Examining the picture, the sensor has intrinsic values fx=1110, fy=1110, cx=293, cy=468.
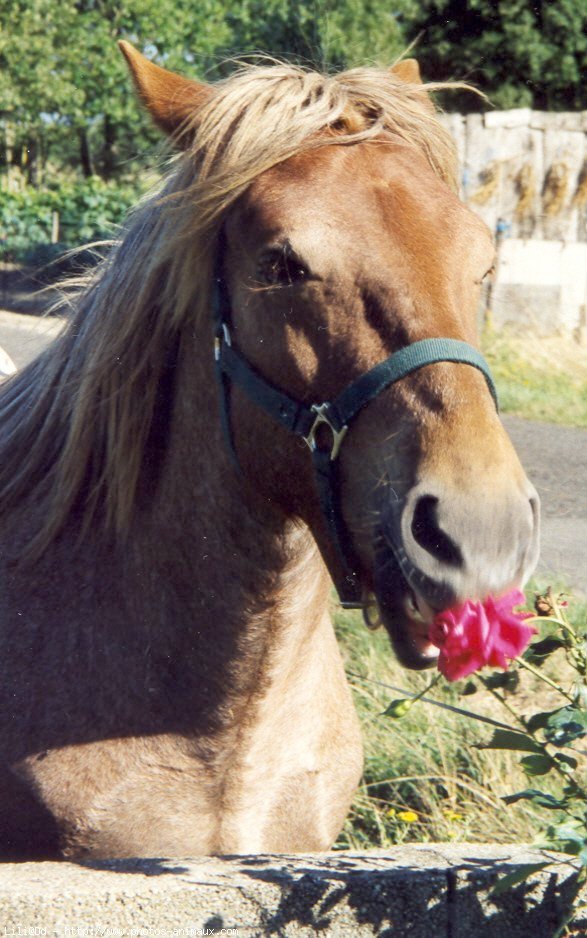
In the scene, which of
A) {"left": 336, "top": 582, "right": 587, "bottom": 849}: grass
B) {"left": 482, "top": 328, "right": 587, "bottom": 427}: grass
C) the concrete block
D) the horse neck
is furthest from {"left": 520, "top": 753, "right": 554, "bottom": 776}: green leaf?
{"left": 482, "top": 328, "right": 587, "bottom": 427}: grass

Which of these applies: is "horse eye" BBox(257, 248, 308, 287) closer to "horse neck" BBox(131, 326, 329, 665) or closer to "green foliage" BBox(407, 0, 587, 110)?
"horse neck" BBox(131, 326, 329, 665)

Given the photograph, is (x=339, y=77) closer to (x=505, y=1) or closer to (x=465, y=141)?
(x=465, y=141)

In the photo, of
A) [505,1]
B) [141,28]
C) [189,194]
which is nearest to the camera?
[189,194]

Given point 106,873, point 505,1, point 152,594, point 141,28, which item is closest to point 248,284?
point 152,594

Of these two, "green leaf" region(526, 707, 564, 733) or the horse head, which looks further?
"green leaf" region(526, 707, 564, 733)

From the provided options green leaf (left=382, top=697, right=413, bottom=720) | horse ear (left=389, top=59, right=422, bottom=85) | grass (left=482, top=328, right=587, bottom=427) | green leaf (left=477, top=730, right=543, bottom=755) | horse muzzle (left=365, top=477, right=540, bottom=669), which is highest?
horse ear (left=389, top=59, right=422, bottom=85)

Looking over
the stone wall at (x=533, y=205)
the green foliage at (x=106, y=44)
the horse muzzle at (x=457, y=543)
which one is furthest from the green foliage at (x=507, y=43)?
the horse muzzle at (x=457, y=543)

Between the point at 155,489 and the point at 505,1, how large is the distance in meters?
24.7

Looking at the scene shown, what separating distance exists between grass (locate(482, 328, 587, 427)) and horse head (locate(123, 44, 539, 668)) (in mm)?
7586

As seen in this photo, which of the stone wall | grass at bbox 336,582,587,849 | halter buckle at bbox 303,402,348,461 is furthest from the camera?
the stone wall

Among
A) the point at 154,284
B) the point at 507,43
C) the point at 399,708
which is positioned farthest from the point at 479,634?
the point at 507,43

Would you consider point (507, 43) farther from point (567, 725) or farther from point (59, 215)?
point (567, 725)

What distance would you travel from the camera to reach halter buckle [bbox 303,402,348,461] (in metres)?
1.92

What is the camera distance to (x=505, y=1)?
79.7 feet
